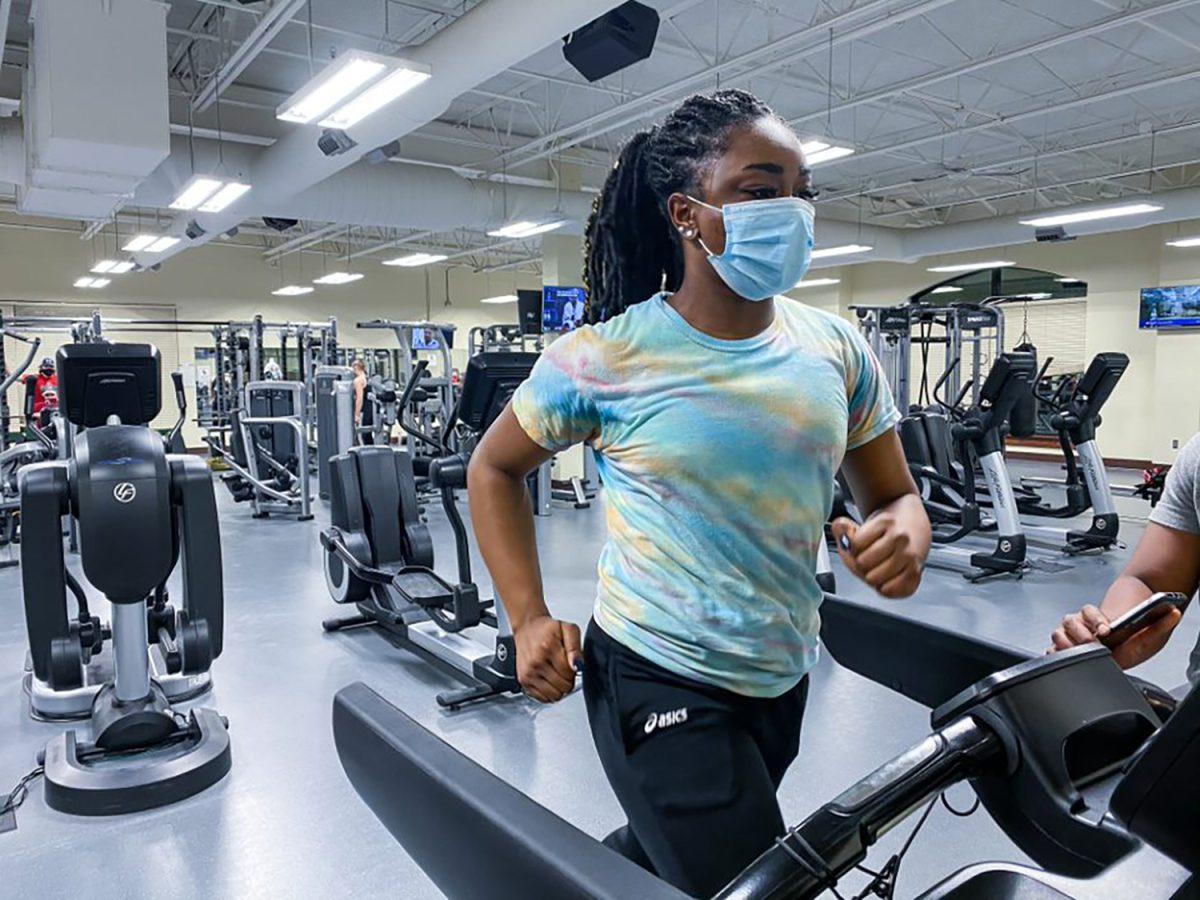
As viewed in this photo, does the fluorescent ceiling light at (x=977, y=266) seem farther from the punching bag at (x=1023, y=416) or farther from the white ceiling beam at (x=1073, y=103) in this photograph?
the punching bag at (x=1023, y=416)

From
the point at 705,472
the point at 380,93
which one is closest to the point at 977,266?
the point at 380,93

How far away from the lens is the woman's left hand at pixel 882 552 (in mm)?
1056

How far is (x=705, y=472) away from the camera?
1049mm

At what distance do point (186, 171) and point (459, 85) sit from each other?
384 centimetres

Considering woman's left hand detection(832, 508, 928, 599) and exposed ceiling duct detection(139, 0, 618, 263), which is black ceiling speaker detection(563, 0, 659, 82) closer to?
exposed ceiling duct detection(139, 0, 618, 263)

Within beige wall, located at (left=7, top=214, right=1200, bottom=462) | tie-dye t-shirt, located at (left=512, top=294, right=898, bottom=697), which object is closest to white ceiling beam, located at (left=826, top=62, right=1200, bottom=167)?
beige wall, located at (left=7, top=214, right=1200, bottom=462)

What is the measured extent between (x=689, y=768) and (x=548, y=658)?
0.21 m

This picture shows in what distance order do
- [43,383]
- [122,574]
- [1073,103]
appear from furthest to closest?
[43,383], [1073,103], [122,574]

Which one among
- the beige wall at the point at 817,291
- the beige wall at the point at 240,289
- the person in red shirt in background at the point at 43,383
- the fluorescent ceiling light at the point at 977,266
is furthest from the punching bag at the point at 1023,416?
the beige wall at the point at 240,289

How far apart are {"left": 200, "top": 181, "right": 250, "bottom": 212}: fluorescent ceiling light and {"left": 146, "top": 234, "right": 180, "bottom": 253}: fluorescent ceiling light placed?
3131 millimetres

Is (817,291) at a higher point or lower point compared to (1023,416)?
higher

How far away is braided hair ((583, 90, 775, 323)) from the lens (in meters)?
1.13

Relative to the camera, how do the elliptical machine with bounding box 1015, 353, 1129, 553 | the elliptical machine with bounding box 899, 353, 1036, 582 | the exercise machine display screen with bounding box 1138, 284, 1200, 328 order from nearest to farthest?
the elliptical machine with bounding box 899, 353, 1036, 582 < the elliptical machine with bounding box 1015, 353, 1129, 553 < the exercise machine display screen with bounding box 1138, 284, 1200, 328

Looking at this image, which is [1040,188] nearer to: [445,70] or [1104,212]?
[1104,212]
